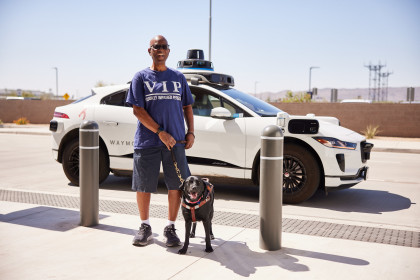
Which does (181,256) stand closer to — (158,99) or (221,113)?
(158,99)

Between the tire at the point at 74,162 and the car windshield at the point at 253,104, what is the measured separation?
6.90 ft

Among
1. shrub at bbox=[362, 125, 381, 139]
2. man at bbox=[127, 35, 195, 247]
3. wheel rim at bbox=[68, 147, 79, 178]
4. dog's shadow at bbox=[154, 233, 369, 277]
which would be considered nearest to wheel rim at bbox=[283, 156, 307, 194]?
dog's shadow at bbox=[154, 233, 369, 277]

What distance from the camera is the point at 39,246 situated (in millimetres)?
3947

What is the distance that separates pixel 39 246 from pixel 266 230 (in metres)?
2.00

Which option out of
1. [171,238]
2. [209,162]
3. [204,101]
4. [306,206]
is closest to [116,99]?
[204,101]

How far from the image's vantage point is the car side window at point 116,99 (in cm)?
683

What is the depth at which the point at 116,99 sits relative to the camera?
6.86 meters

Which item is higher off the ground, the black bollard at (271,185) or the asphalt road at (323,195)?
the black bollard at (271,185)

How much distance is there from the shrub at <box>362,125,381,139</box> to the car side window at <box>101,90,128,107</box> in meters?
16.0

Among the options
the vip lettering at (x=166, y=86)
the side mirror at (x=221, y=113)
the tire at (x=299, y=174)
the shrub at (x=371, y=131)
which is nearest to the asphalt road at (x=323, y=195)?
the tire at (x=299, y=174)

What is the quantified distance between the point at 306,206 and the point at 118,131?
2917 millimetres

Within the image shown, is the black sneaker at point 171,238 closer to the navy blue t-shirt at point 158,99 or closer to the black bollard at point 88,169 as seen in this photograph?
the navy blue t-shirt at point 158,99

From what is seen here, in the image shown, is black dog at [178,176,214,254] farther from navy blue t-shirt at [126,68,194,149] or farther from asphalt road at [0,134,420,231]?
asphalt road at [0,134,420,231]

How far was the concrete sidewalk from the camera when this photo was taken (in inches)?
133
